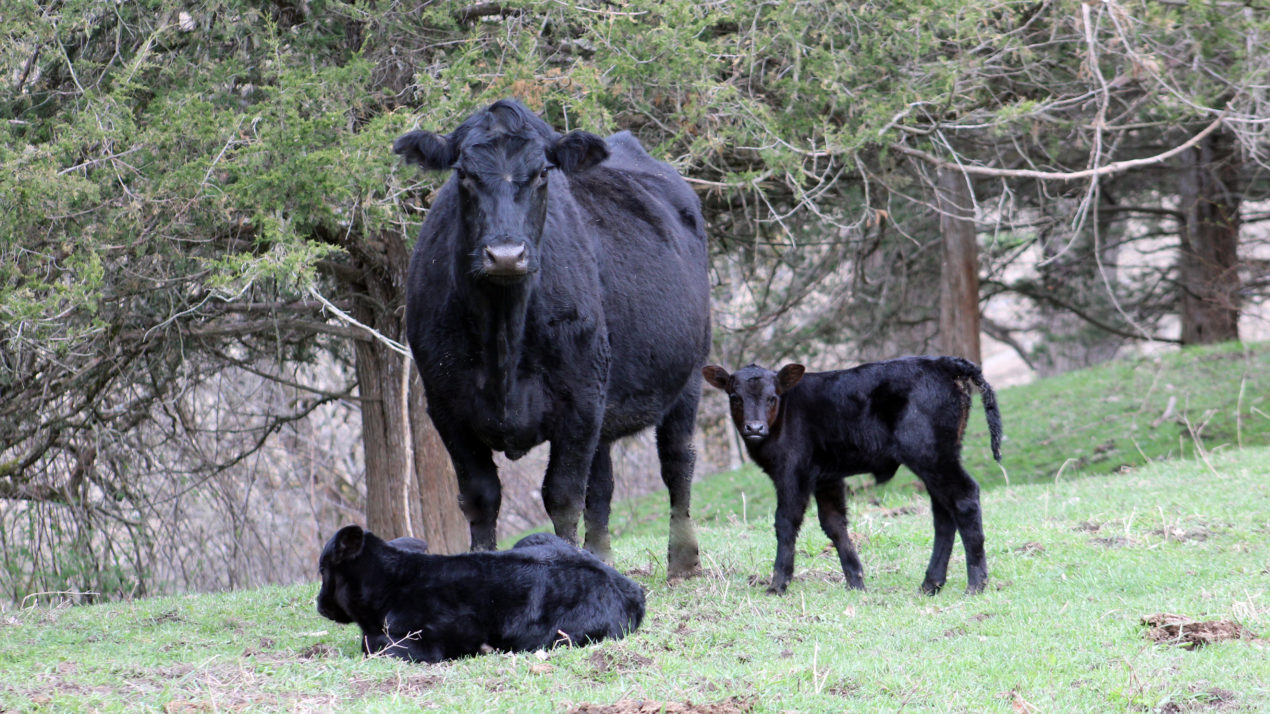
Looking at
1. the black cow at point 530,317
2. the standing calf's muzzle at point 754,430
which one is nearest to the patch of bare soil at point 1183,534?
the standing calf's muzzle at point 754,430

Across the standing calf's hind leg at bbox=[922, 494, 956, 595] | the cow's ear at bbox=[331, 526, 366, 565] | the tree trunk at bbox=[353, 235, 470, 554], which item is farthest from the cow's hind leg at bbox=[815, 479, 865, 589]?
the tree trunk at bbox=[353, 235, 470, 554]

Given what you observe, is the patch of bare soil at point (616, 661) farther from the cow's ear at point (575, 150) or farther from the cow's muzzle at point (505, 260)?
the cow's ear at point (575, 150)

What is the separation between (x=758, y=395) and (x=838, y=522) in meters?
0.90

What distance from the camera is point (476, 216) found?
252 inches

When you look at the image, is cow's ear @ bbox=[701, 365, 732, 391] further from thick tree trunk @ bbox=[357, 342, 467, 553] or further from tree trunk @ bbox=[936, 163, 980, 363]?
tree trunk @ bbox=[936, 163, 980, 363]

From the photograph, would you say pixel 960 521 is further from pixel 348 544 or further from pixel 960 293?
pixel 960 293

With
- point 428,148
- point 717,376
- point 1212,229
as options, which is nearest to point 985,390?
point 717,376

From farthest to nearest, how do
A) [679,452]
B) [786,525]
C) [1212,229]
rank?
[1212,229], [679,452], [786,525]

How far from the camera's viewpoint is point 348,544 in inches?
228

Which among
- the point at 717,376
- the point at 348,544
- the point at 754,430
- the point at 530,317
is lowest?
the point at 348,544

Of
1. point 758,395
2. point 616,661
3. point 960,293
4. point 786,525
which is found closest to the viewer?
point 616,661

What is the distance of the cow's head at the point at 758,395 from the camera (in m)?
7.16

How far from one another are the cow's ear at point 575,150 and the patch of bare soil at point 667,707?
3.36 meters

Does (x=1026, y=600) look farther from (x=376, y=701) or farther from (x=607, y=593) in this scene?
(x=376, y=701)
